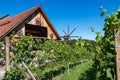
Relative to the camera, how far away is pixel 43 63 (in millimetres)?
8367

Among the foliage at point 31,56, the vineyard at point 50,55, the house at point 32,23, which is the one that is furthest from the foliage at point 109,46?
the house at point 32,23

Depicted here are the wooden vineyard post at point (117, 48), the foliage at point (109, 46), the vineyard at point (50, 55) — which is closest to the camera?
the wooden vineyard post at point (117, 48)

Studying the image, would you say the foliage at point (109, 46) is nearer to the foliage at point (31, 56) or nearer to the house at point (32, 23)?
the foliage at point (31, 56)

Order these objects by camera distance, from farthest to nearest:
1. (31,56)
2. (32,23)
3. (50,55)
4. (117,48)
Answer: (32,23) → (50,55) → (31,56) → (117,48)

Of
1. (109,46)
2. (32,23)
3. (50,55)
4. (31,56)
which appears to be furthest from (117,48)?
(32,23)

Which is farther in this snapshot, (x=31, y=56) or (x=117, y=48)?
(x=31, y=56)

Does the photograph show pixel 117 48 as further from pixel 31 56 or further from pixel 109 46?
pixel 31 56

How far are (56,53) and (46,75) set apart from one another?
1356mm

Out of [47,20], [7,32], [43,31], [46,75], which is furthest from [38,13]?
[46,75]

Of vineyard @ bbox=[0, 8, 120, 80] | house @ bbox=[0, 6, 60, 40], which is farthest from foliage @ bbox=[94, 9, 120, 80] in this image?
house @ bbox=[0, 6, 60, 40]

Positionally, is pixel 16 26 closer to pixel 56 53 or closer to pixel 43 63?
pixel 56 53

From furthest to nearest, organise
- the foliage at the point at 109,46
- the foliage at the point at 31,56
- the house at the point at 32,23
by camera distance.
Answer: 1. the house at the point at 32,23
2. the foliage at the point at 31,56
3. the foliage at the point at 109,46

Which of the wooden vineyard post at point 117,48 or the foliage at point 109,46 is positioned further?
the foliage at point 109,46

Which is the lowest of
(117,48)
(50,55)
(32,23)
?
(50,55)
